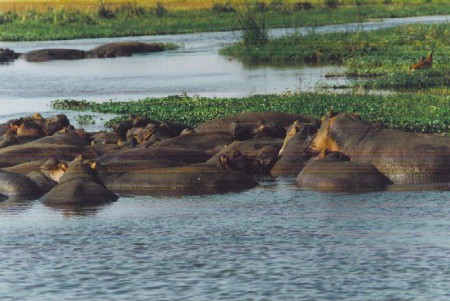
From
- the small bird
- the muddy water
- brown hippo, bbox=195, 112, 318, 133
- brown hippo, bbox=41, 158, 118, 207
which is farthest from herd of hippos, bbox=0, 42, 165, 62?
brown hippo, bbox=41, 158, 118, 207

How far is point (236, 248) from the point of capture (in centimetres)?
1073

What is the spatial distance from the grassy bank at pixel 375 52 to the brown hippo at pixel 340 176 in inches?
424

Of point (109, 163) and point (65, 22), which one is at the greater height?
point (65, 22)

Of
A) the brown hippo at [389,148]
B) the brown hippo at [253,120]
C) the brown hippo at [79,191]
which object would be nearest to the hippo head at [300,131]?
the brown hippo at [389,148]

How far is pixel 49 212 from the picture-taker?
12586 millimetres

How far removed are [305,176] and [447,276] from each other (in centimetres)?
431

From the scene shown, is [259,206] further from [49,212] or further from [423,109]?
[423,109]

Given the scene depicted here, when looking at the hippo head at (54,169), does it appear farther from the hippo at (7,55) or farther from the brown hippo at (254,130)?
the hippo at (7,55)

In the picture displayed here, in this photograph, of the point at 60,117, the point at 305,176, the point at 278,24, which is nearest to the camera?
the point at 305,176

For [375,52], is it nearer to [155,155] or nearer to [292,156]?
[292,156]

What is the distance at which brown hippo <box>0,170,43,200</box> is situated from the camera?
1339 cm

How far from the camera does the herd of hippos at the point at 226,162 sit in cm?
1339

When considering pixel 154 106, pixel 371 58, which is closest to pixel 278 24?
pixel 371 58

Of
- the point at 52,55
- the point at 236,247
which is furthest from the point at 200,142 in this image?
the point at 52,55
